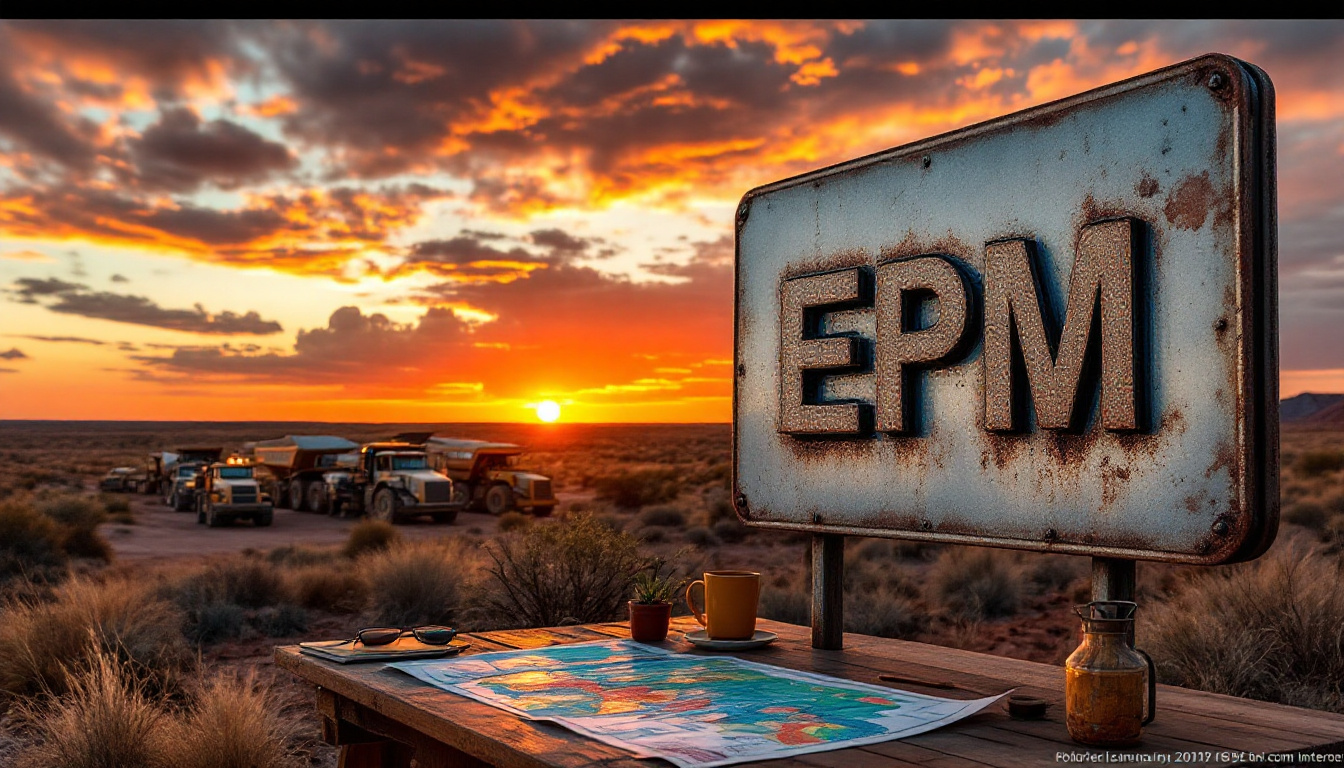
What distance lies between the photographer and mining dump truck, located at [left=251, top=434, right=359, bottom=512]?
2950 centimetres

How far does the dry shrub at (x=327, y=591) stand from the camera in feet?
42.7

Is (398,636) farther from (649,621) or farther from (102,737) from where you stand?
(102,737)

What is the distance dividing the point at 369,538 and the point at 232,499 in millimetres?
8642

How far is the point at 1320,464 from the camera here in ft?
86.6

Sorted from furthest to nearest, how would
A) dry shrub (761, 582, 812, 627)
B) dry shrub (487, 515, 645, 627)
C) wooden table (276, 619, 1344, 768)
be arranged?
dry shrub (761, 582, 812, 627), dry shrub (487, 515, 645, 627), wooden table (276, 619, 1344, 768)

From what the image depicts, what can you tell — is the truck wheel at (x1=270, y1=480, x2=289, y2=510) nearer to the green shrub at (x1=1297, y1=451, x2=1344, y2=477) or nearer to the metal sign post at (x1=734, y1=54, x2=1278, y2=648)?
the green shrub at (x1=1297, y1=451, x2=1344, y2=477)

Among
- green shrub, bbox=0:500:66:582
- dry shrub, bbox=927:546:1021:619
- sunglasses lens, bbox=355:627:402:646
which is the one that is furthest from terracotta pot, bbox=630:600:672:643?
green shrub, bbox=0:500:66:582

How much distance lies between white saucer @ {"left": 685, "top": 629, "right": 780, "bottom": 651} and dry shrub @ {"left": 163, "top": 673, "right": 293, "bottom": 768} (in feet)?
13.1

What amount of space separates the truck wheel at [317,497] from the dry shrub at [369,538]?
34.2 ft

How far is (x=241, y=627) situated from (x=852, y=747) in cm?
1088

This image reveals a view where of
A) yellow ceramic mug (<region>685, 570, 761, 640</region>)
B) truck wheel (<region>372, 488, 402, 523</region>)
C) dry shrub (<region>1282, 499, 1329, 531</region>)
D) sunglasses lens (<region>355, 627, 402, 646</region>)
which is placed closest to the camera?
sunglasses lens (<region>355, 627, 402, 646</region>)

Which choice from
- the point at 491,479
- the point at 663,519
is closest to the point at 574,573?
the point at 663,519

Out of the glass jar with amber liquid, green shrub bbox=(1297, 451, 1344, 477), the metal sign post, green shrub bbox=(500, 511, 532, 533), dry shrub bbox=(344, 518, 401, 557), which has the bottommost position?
green shrub bbox=(500, 511, 532, 533)

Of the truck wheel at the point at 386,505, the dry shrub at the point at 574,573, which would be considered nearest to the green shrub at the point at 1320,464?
the truck wheel at the point at 386,505
